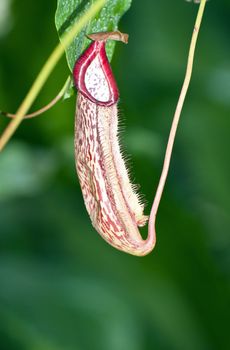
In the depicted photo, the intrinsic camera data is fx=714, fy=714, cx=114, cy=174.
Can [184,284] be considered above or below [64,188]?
below

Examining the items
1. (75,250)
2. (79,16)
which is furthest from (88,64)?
(75,250)

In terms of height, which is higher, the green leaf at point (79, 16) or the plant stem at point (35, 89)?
the green leaf at point (79, 16)

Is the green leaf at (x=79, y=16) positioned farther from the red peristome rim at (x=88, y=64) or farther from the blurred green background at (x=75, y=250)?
the blurred green background at (x=75, y=250)

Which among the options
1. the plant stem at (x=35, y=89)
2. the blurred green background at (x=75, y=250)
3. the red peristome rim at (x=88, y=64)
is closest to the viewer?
the plant stem at (x=35, y=89)

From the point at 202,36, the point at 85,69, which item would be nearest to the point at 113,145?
the point at 85,69

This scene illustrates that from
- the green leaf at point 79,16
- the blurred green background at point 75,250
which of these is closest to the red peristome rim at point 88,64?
the green leaf at point 79,16

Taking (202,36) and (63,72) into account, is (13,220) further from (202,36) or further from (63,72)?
(202,36)
